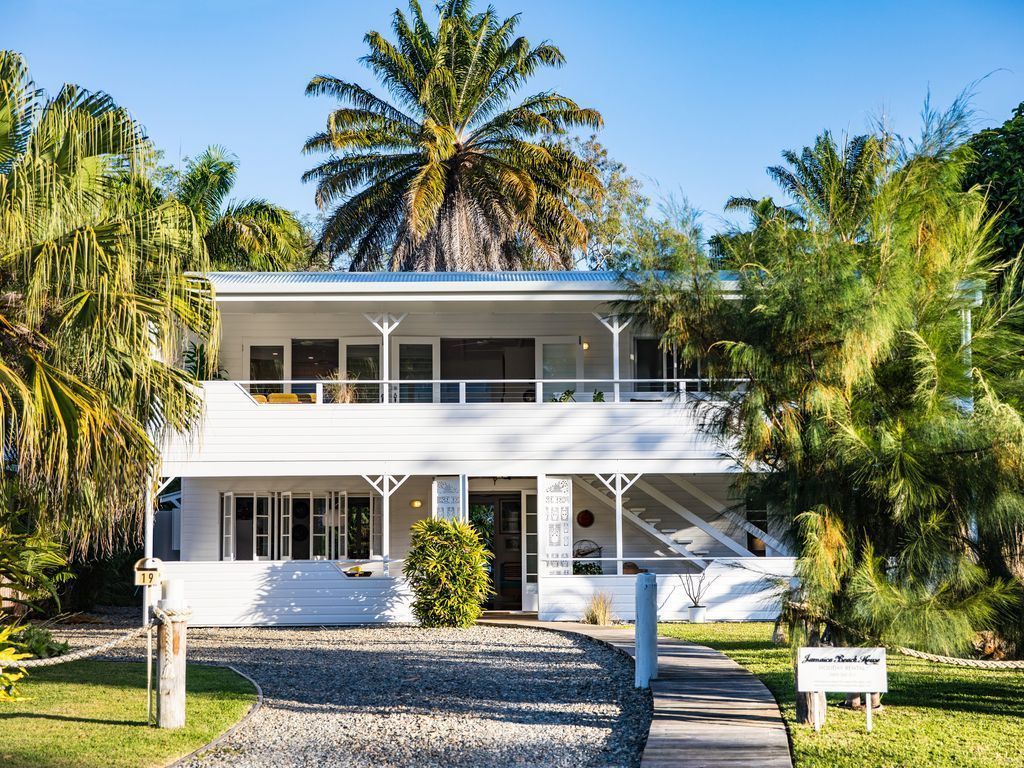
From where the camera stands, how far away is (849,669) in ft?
29.2

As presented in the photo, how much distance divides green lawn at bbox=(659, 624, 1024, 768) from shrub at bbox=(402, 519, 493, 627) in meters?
5.47

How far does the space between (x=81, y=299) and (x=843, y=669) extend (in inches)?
281

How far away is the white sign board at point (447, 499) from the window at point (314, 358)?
408 centimetres

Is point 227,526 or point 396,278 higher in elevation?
point 396,278

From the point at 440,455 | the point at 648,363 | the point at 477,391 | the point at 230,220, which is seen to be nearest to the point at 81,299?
Answer: the point at 440,455

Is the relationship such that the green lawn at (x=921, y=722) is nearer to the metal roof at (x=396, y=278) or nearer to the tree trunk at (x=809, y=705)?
the tree trunk at (x=809, y=705)

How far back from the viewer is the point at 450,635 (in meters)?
16.8

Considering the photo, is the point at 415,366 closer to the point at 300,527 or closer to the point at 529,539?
the point at 300,527

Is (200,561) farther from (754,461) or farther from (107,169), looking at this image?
(754,461)

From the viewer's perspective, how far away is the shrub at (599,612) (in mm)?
17891

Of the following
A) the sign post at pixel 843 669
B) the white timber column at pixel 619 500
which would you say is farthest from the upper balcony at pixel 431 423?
the sign post at pixel 843 669

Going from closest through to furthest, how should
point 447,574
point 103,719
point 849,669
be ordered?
point 849,669, point 103,719, point 447,574

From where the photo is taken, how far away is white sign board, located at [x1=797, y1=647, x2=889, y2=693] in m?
8.88

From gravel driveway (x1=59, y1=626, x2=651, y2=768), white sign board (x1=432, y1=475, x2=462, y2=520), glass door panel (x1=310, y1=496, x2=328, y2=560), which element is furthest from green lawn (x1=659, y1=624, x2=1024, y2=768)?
glass door panel (x1=310, y1=496, x2=328, y2=560)
